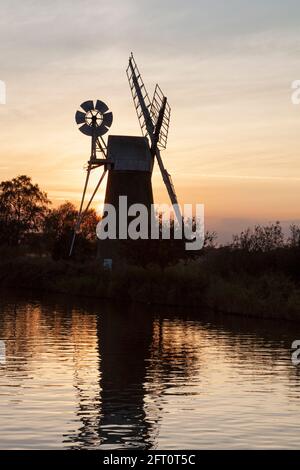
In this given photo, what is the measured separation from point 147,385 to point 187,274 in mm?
30533

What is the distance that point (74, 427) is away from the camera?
1897 cm

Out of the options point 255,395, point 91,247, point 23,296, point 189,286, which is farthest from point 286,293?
point 91,247

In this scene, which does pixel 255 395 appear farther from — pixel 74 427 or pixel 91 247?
pixel 91 247

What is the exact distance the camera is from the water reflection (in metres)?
18.5

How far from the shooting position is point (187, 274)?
54938 millimetres

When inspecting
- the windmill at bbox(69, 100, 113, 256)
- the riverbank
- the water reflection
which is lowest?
the water reflection

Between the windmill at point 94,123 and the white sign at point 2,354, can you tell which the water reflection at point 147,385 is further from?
the windmill at point 94,123

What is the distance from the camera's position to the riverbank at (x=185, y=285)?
4731cm

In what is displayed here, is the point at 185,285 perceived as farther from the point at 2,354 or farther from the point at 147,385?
the point at 147,385

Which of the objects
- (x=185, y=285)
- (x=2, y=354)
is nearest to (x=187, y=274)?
(x=185, y=285)

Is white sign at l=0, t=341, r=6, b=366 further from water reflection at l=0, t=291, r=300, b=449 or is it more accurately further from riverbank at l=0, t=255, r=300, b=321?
riverbank at l=0, t=255, r=300, b=321

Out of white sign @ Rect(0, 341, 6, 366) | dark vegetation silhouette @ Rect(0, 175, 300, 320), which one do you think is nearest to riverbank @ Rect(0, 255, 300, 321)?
dark vegetation silhouette @ Rect(0, 175, 300, 320)

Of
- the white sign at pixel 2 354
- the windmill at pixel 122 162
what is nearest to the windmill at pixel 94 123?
the windmill at pixel 122 162
